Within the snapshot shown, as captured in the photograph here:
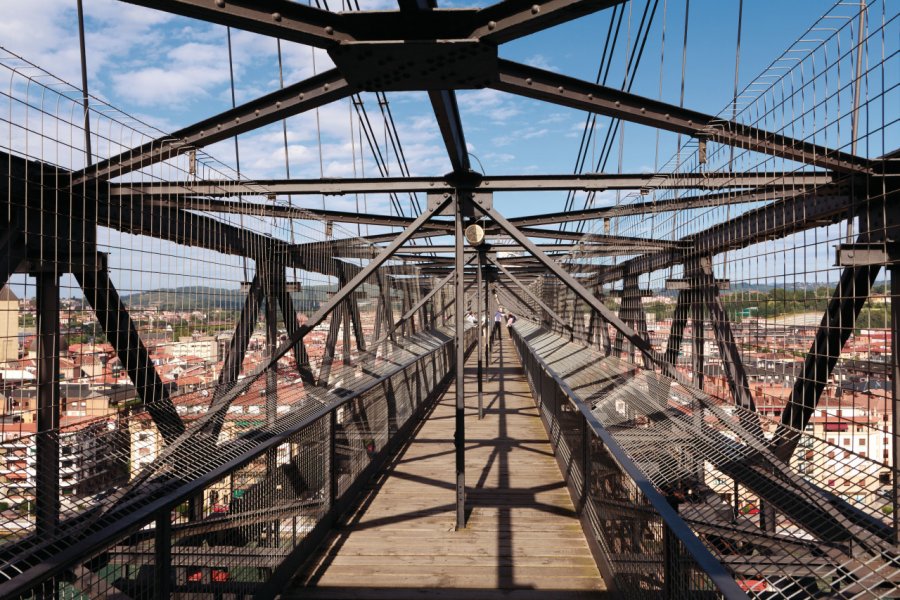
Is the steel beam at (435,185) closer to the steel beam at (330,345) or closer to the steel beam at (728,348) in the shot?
the steel beam at (728,348)

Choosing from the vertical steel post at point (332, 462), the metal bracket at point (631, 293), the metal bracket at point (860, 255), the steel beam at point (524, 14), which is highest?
the steel beam at point (524, 14)

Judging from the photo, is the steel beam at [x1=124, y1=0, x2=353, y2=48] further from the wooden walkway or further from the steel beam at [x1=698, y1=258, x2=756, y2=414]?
the wooden walkway

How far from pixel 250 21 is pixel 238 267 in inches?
102

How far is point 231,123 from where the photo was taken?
15.7 ft

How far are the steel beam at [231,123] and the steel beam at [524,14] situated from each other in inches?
44.1

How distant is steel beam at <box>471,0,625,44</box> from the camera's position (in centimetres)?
302

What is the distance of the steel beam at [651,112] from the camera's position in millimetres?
3918

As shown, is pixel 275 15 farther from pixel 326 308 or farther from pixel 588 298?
pixel 588 298

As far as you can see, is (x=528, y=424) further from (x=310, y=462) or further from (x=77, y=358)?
(x=77, y=358)

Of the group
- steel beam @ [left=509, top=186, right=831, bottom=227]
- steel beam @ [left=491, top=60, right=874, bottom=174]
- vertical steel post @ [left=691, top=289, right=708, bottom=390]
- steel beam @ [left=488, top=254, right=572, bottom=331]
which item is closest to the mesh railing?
vertical steel post @ [left=691, top=289, right=708, bottom=390]

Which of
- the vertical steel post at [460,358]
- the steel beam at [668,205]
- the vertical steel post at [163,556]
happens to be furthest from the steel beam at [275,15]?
the vertical steel post at [460,358]

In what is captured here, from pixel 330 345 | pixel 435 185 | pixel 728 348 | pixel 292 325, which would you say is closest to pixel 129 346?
pixel 292 325

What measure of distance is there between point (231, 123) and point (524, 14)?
2.69m

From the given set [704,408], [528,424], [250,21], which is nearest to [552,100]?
[250,21]
